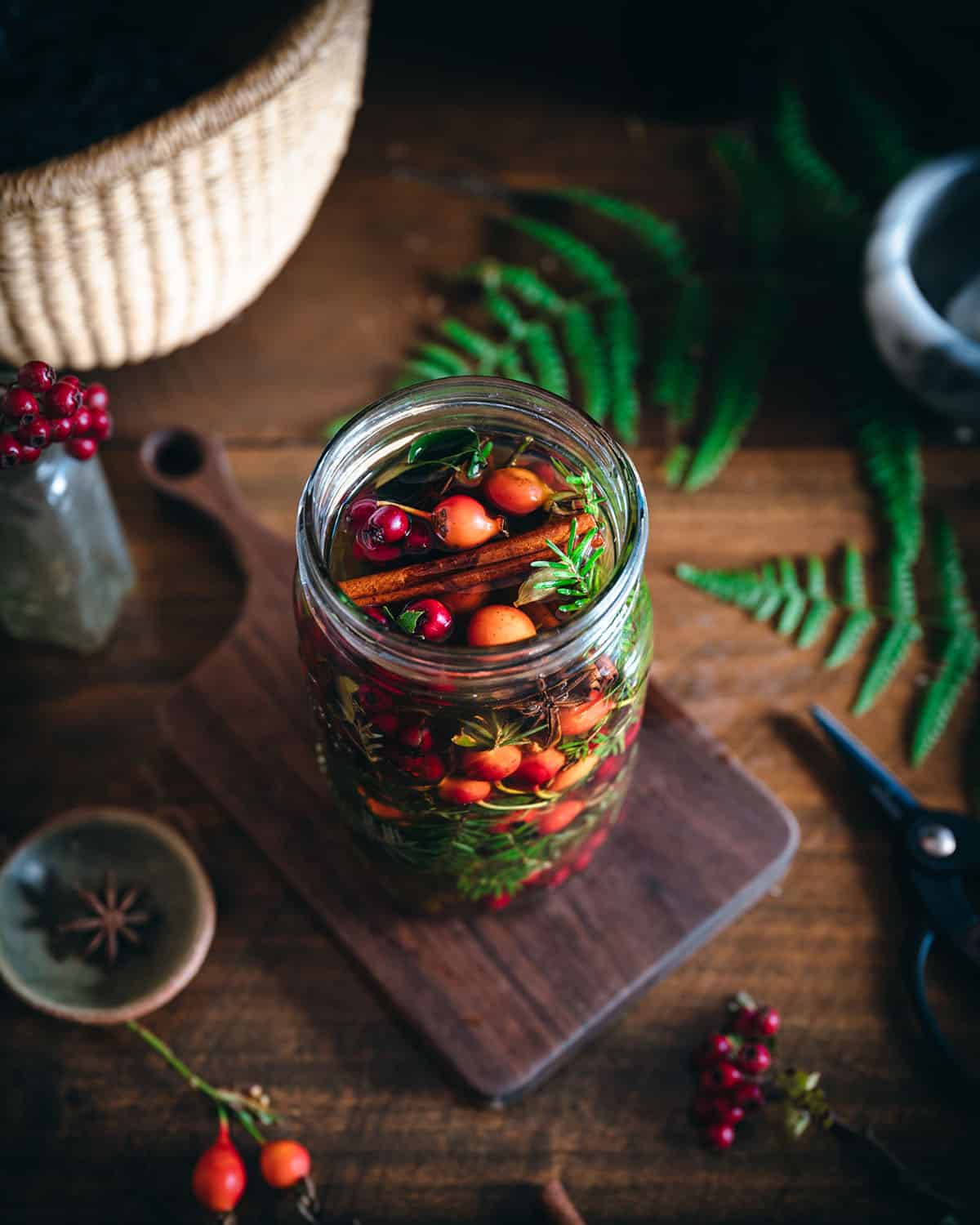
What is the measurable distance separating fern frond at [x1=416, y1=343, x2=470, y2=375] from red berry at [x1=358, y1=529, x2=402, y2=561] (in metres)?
0.50

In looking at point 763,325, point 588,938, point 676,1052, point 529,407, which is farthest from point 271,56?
point 676,1052

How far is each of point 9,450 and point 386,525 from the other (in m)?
0.27

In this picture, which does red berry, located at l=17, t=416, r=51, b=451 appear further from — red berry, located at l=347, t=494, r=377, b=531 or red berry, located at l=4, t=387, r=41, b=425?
red berry, located at l=347, t=494, r=377, b=531

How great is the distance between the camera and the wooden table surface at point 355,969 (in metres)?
0.88

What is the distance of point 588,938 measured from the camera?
0.92 metres

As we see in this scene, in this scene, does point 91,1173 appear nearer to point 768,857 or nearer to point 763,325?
point 768,857

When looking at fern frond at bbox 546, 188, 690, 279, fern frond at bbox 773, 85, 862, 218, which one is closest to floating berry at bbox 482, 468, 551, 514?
fern frond at bbox 546, 188, 690, 279

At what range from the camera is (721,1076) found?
2.90 ft

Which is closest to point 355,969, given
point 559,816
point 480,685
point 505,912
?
point 505,912

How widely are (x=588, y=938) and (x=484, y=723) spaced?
12.1 inches

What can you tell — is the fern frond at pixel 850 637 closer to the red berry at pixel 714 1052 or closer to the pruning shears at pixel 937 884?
the pruning shears at pixel 937 884

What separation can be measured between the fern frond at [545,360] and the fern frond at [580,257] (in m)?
0.08

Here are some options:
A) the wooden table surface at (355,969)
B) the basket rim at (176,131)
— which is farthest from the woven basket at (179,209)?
the wooden table surface at (355,969)

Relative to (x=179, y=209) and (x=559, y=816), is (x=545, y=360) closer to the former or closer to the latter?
(x=179, y=209)
